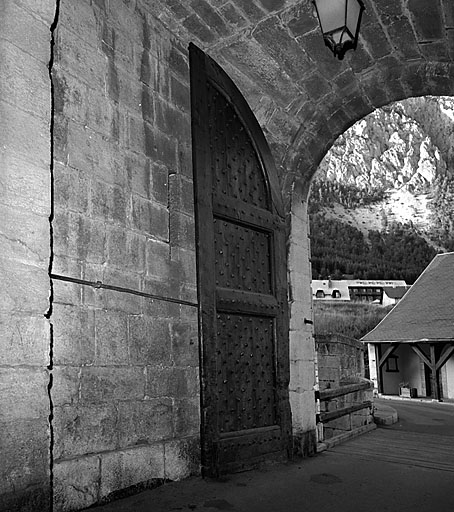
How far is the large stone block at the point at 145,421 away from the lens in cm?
353

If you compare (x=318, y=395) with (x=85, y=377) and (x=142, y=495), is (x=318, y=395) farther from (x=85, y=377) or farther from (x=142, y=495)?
(x=85, y=377)

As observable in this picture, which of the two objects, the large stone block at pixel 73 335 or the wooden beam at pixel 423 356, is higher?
the large stone block at pixel 73 335

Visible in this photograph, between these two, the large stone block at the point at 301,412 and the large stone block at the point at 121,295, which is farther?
the large stone block at the point at 301,412

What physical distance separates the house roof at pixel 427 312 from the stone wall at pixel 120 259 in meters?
14.2

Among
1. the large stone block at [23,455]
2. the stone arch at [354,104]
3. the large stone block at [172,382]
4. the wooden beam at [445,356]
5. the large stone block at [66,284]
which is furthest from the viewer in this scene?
the wooden beam at [445,356]

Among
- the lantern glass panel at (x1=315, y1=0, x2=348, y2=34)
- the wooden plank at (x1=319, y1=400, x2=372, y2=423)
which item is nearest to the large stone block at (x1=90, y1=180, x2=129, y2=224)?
the lantern glass panel at (x1=315, y1=0, x2=348, y2=34)

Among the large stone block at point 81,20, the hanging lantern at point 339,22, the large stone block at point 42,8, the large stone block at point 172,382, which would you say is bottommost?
the large stone block at point 172,382

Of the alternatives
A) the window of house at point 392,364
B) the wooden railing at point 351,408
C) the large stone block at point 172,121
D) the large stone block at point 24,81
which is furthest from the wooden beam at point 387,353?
the large stone block at point 24,81

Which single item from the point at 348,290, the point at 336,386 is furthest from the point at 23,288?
the point at 348,290

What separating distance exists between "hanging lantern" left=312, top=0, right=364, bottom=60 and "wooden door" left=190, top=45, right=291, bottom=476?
3.47ft

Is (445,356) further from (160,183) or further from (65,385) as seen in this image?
(65,385)

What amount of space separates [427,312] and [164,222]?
53.6ft

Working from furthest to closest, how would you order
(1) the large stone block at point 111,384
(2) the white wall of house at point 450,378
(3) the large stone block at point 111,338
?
(2) the white wall of house at point 450,378, (3) the large stone block at point 111,338, (1) the large stone block at point 111,384

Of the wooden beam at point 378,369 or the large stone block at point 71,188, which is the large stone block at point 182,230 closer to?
Answer: the large stone block at point 71,188
